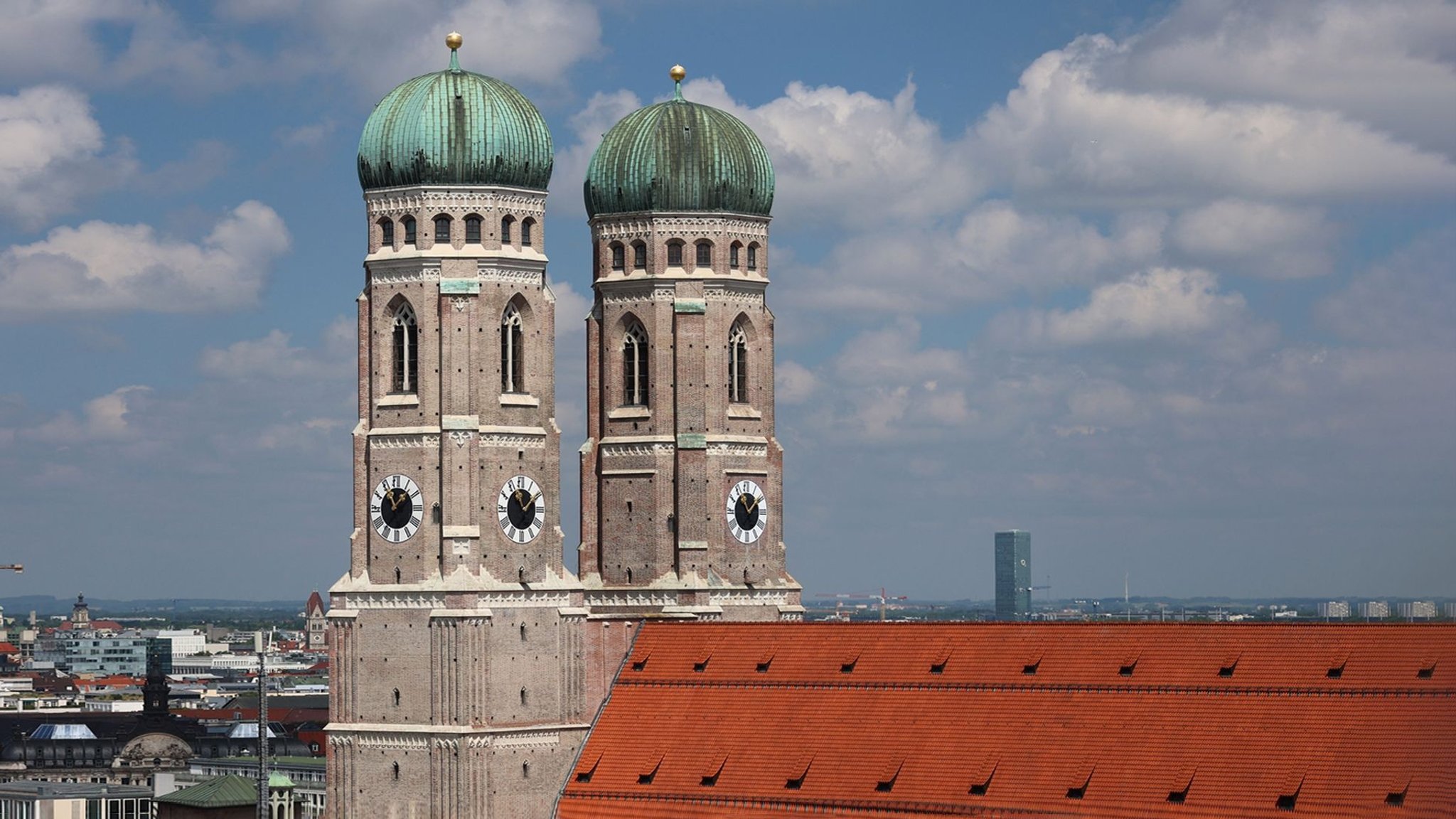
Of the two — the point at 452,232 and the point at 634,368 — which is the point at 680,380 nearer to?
the point at 634,368

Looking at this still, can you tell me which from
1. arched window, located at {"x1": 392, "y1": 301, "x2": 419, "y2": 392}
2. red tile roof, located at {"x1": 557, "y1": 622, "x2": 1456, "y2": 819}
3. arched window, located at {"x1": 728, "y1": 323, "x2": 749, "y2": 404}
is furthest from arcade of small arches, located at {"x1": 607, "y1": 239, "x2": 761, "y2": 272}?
red tile roof, located at {"x1": 557, "y1": 622, "x2": 1456, "y2": 819}

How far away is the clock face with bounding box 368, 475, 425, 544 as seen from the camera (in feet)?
315

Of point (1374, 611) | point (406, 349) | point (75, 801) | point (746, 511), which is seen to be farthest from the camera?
point (75, 801)

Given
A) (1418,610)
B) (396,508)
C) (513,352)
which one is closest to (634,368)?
(513,352)

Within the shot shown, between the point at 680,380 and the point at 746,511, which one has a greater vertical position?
the point at 680,380

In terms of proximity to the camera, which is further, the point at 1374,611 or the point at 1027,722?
the point at 1374,611

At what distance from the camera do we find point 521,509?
3831 inches

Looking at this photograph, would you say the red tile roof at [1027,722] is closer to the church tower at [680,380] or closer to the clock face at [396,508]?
the church tower at [680,380]

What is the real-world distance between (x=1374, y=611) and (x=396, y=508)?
33.5 meters

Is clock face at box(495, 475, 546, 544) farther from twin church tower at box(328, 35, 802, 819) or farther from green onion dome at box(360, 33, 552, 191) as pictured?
green onion dome at box(360, 33, 552, 191)

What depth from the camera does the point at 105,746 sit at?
19375 centimetres

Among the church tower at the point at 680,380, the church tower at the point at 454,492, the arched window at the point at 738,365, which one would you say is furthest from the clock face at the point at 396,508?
the arched window at the point at 738,365

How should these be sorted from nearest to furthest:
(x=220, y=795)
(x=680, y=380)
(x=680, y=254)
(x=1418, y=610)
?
(x=1418, y=610)
(x=680, y=380)
(x=680, y=254)
(x=220, y=795)

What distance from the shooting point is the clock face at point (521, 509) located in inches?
3812
